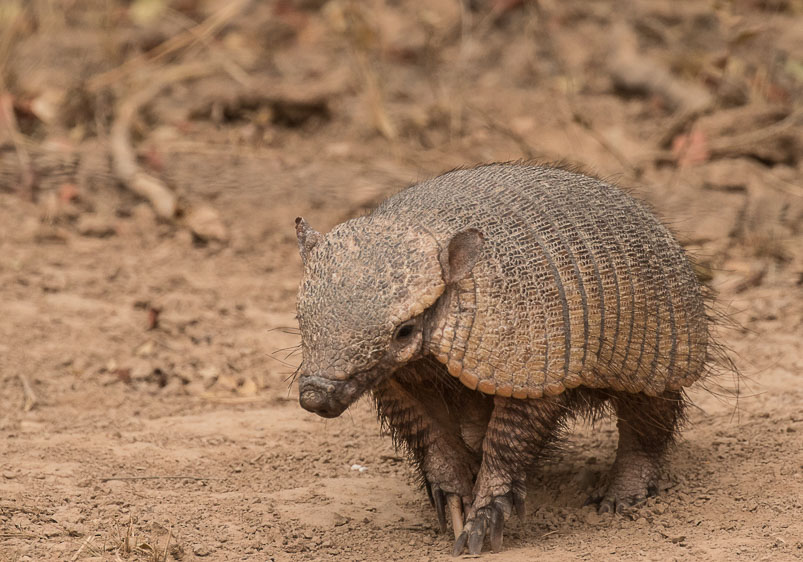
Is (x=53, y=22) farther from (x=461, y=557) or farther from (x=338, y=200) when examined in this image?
(x=461, y=557)

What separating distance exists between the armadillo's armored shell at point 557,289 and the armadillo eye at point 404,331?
112 millimetres

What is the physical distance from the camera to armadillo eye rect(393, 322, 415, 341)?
4.29 m

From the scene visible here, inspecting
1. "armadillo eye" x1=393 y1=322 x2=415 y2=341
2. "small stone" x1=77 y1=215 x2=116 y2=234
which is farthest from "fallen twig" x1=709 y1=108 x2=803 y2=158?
"armadillo eye" x1=393 y1=322 x2=415 y2=341

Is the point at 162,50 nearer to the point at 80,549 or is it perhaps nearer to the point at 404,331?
the point at 80,549

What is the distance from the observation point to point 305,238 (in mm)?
4664

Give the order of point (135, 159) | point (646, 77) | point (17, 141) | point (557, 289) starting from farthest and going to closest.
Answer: point (646, 77)
point (135, 159)
point (17, 141)
point (557, 289)

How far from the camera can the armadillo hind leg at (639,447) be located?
5500 mm

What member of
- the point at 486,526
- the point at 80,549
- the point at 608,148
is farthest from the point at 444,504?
the point at 608,148

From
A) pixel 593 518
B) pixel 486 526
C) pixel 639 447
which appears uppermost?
pixel 486 526

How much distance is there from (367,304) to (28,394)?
12.0ft

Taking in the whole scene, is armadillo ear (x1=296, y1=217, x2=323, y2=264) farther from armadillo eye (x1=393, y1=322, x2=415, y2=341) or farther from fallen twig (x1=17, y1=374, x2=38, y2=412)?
fallen twig (x1=17, y1=374, x2=38, y2=412)

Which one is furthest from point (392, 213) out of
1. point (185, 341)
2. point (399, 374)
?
point (185, 341)

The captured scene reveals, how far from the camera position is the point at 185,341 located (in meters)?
7.96

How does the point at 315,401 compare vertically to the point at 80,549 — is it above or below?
above
